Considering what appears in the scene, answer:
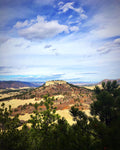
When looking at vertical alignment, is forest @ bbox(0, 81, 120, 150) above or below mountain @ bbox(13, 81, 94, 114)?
above

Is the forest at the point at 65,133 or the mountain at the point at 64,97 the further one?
the mountain at the point at 64,97

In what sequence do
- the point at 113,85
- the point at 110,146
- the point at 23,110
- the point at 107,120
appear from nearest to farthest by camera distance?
1. the point at 110,146
2. the point at 107,120
3. the point at 113,85
4. the point at 23,110

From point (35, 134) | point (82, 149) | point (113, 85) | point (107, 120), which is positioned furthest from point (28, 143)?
point (113, 85)

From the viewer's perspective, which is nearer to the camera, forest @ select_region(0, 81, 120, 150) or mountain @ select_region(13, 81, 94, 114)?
forest @ select_region(0, 81, 120, 150)

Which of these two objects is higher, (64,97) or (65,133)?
(65,133)

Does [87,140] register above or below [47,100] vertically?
below

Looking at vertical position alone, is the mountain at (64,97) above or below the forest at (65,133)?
below

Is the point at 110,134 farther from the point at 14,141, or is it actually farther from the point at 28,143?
the point at 14,141

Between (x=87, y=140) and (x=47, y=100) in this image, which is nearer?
(x=87, y=140)

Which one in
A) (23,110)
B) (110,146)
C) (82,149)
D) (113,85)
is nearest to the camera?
(110,146)

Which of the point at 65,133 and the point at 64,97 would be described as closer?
the point at 65,133

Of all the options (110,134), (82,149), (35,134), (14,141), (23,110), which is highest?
(110,134)

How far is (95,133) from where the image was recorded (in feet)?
32.2

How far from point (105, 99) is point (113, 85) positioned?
465 inches
